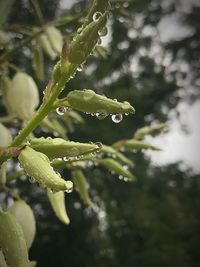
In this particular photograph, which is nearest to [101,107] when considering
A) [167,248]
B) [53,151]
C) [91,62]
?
[53,151]

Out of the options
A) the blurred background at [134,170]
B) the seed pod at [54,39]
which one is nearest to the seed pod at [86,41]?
the seed pod at [54,39]

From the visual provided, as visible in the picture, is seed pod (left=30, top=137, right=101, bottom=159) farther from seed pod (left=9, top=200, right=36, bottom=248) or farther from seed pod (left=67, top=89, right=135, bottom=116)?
seed pod (left=9, top=200, right=36, bottom=248)

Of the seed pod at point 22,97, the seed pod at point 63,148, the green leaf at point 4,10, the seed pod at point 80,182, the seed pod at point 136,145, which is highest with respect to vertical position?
the green leaf at point 4,10

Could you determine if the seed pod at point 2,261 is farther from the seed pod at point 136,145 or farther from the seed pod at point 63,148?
the seed pod at point 136,145

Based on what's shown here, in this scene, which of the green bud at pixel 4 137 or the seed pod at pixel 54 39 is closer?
the green bud at pixel 4 137

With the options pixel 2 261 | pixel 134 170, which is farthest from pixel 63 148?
pixel 134 170

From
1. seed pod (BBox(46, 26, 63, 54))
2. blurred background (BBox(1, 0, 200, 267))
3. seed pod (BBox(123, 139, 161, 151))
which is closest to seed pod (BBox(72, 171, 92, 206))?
seed pod (BBox(123, 139, 161, 151))

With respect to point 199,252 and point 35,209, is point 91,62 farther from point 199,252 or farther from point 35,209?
point 199,252

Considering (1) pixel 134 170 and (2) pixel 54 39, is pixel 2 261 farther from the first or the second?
(1) pixel 134 170
